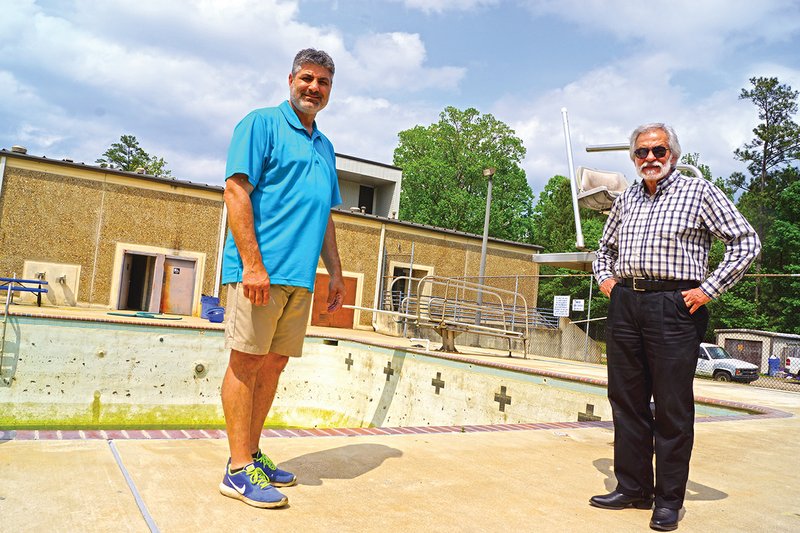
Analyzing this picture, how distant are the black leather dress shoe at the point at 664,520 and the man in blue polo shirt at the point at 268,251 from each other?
1.37 metres

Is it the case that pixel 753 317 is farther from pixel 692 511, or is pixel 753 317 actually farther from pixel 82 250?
pixel 692 511

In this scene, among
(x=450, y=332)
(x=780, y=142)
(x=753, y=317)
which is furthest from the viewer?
(x=780, y=142)

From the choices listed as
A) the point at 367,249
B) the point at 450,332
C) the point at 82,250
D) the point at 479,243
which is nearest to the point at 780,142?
the point at 479,243

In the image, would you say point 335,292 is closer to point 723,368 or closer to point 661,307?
point 661,307

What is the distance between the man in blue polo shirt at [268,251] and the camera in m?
2.26

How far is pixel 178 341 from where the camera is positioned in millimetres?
10133

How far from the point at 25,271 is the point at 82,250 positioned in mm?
1504

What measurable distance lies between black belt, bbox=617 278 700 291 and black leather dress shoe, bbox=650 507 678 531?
852mm

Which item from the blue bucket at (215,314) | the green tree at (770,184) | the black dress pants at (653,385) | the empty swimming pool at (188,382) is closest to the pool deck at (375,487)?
the black dress pants at (653,385)

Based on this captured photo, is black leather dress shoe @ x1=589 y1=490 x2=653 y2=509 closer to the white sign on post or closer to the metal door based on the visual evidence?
the white sign on post

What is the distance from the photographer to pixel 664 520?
2.22 m

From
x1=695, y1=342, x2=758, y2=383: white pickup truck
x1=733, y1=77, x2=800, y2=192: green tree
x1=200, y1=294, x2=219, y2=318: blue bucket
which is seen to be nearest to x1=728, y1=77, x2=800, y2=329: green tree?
x1=733, y1=77, x2=800, y2=192: green tree

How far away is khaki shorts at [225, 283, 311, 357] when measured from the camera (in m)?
2.30

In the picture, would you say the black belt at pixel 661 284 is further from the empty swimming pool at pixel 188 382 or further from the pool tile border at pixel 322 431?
the empty swimming pool at pixel 188 382
